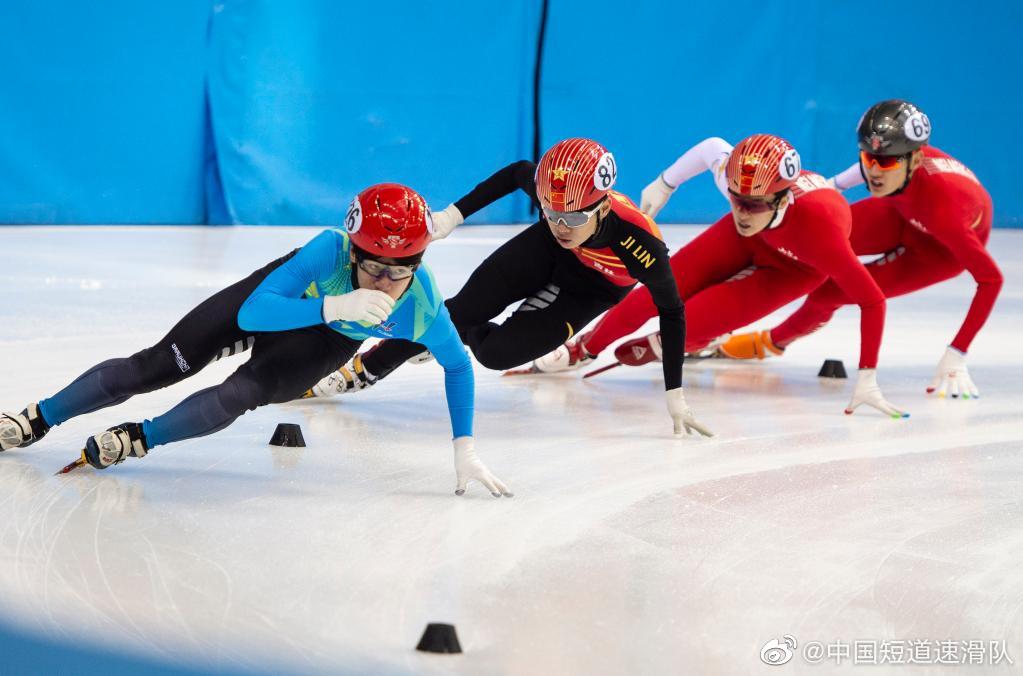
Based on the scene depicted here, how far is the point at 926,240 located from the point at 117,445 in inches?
156

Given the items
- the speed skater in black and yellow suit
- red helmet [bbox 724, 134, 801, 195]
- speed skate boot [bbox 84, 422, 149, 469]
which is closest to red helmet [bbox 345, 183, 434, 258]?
speed skate boot [bbox 84, 422, 149, 469]

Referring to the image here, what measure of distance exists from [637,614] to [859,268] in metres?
2.69

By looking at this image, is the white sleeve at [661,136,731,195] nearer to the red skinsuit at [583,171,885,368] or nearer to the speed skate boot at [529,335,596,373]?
the red skinsuit at [583,171,885,368]

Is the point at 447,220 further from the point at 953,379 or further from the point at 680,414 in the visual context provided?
the point at 953,379

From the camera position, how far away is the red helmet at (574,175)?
3.86 metres

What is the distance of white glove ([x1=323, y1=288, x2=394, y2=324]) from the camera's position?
2.93 m

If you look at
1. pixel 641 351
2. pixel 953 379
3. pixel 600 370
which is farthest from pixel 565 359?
pixel 953 379

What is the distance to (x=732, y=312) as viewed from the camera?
5.24m

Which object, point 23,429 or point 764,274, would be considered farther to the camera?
point 764,274

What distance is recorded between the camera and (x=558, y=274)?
473 cm

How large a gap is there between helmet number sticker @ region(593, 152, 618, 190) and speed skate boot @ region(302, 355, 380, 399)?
3.81 ft

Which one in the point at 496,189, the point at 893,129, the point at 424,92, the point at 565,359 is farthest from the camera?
the point at 424,92

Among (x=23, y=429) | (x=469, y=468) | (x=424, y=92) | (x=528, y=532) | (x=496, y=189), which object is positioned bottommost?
(x=528, y=532)

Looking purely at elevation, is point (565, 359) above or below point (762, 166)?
below
